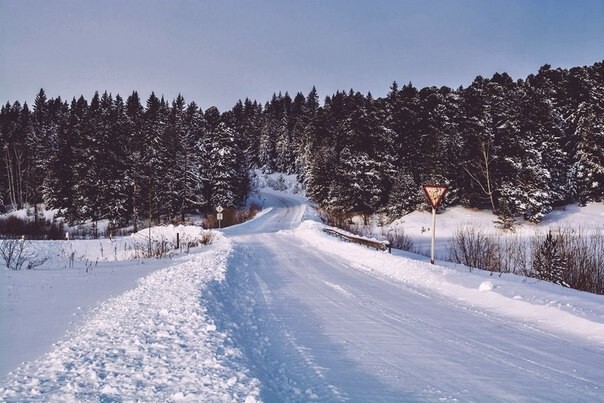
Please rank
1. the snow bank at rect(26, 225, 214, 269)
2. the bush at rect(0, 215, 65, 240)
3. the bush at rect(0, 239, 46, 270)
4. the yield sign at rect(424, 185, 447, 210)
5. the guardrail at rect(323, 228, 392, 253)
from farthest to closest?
1. the bush at rect(0, 215, 65, 240)
2. the snow bank at rect(26, 225, 214, 269)
3. the guardrail at rect(323, 228, 392, 253)
4. the bush at rect(0, 239, 46, 270)
5. the yield sign at rect(424, 185, 447, 210)

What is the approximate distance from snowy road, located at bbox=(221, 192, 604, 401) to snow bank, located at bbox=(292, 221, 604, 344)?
19.7 inches

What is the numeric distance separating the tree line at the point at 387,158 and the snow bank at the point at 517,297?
92.0ft

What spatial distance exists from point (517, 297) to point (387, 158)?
42364 millimetres

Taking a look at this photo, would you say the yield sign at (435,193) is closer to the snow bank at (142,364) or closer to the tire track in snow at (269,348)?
the tire track in snow at (269,348)

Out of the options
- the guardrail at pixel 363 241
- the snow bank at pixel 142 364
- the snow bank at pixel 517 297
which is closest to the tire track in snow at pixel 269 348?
the snow bank at pixel 142 364

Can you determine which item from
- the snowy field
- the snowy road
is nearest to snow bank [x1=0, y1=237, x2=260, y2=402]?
the snowy field

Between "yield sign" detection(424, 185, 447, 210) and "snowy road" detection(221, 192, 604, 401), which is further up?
"yield sign" detection(424, 185, 447, 210)

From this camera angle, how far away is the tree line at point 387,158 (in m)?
42.0

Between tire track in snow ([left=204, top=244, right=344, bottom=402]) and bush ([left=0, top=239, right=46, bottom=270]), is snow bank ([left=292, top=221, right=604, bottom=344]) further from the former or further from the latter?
bush ([left=0, top=239, right=46, bottom=270])

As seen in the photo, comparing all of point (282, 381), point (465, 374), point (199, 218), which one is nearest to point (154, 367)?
point (282, 381)

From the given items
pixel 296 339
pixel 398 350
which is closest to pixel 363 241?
pixel 296 339

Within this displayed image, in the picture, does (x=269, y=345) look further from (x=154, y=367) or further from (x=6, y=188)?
(x=6, y=188)

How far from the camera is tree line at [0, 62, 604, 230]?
138 feet

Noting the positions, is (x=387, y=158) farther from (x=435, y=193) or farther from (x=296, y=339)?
(x=296, y=339)
